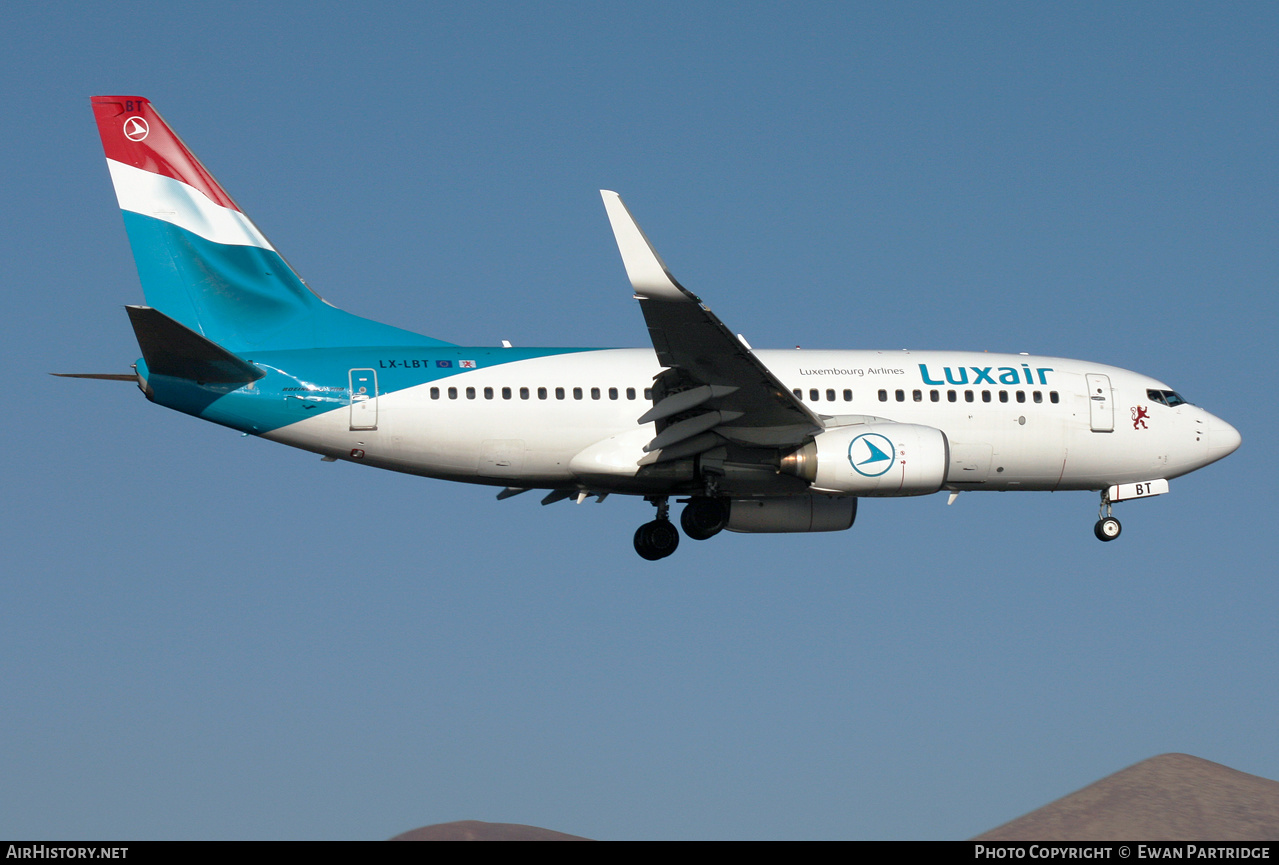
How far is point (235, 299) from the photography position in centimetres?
2973

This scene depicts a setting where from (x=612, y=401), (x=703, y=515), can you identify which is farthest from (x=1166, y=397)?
(x=612, y=401)

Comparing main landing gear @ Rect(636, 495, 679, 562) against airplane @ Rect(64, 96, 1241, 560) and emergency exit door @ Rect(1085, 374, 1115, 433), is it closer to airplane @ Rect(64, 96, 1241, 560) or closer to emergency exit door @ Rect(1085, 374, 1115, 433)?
airplane @ Rect(64, 96, 1241, 560)

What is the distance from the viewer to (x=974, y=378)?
103ft

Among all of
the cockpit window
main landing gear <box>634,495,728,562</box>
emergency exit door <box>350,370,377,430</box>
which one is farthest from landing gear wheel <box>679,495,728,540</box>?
the cockpit window

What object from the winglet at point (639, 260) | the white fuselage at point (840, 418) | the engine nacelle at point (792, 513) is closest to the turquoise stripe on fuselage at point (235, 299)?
the white fuselage at point (840, 418)

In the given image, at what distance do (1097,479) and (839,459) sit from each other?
7585 millimetres

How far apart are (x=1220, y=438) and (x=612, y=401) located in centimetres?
1419

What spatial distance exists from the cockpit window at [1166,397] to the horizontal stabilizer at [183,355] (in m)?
19.1

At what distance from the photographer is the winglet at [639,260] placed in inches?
952

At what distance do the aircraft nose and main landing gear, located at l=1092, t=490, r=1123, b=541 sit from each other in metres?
2.75

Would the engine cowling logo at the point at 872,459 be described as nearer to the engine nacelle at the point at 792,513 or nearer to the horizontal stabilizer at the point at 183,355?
the engine nacelle at the point at 792,513
